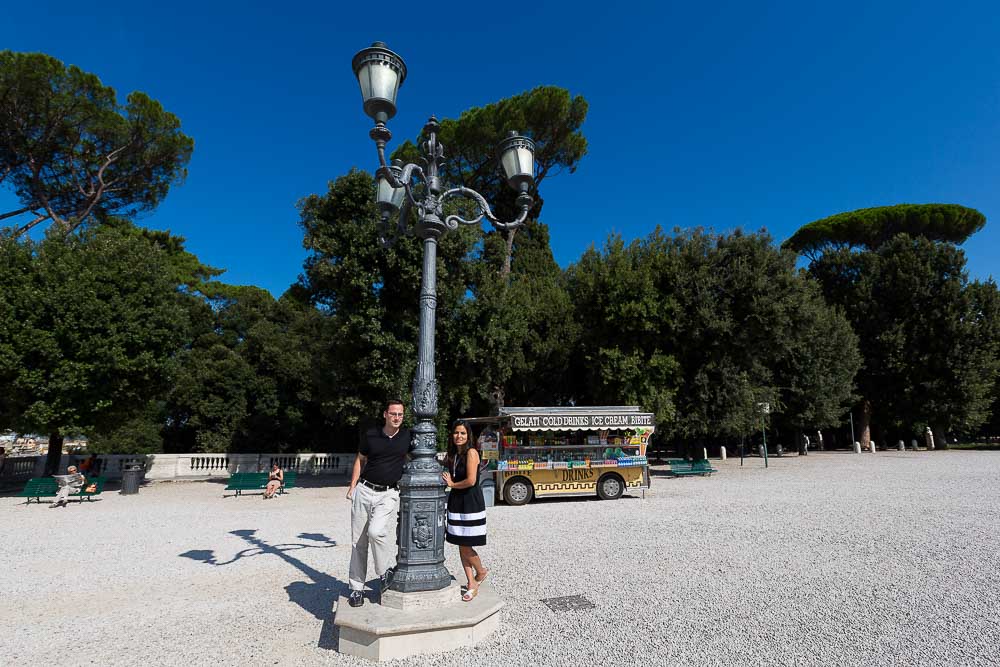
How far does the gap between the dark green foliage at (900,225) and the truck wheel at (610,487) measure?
3479cm

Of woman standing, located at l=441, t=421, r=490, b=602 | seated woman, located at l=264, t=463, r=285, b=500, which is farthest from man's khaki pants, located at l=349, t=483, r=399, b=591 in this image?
seated woman, located at l=264, t=463, r=285, b=500

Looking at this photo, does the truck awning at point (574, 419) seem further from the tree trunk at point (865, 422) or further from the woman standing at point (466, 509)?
the tree trunk at point (865, 422)

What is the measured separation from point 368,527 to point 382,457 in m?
0.60

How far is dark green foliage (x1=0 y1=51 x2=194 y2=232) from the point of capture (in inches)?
861

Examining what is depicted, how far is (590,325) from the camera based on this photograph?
2266 cm

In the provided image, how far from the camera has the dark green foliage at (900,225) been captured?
4062 cm

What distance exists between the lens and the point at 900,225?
41.0 meters

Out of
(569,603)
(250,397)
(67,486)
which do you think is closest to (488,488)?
(569,603)

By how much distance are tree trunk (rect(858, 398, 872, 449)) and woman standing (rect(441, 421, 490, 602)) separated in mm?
40630

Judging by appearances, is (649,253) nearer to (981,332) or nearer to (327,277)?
(327,277)

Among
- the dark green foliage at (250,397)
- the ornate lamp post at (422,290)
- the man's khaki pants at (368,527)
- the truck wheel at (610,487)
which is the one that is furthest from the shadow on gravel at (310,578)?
the dark green foliage at (250,397)

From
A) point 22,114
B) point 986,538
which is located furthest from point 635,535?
point 22,114

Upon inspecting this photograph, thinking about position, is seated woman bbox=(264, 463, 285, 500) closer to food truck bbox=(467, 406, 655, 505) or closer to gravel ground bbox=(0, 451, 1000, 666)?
gravel ground bbox=(0, 451, 1000, 666)

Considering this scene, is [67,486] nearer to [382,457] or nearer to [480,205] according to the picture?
[382,457]
